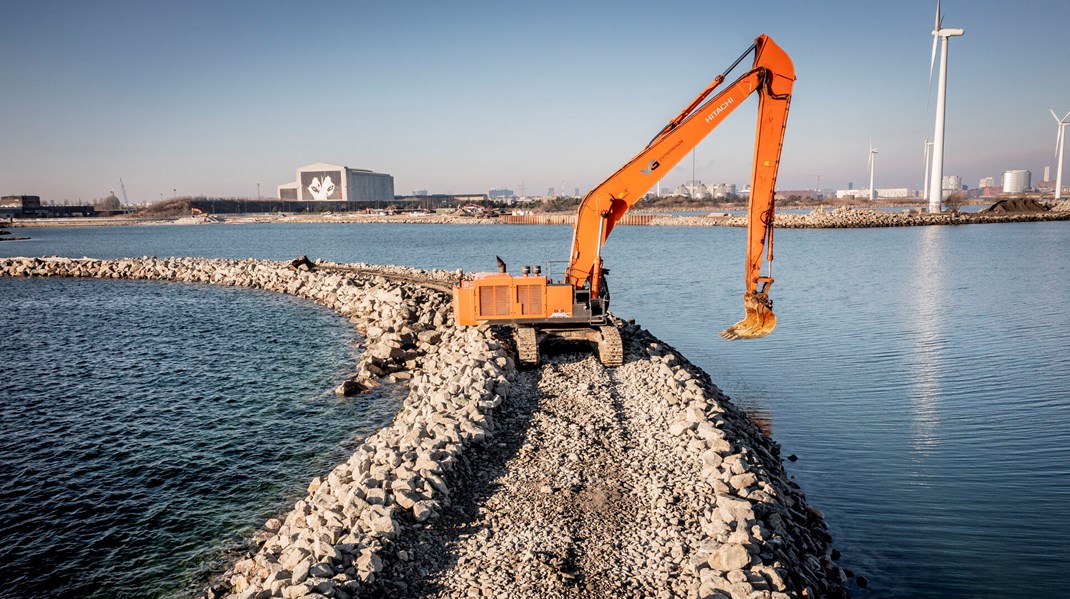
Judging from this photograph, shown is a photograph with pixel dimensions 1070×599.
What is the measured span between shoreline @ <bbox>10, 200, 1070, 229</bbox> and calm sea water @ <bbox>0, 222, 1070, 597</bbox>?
170 feet

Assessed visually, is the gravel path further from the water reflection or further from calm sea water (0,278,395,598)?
the water reflection

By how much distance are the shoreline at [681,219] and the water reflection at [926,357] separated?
2146 inches

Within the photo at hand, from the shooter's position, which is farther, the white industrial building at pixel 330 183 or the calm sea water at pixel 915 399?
the white industrial building at pixel 330 183

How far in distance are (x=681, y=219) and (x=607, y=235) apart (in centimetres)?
10076

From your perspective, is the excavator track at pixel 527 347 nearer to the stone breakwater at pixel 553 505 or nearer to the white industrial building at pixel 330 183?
the stone breakwater at pixel 553 505

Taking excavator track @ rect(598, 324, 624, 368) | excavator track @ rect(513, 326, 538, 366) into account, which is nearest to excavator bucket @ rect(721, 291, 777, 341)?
excavator track @ rect(598, 324, 624, 368)

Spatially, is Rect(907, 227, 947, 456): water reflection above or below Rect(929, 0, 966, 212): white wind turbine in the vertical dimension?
below

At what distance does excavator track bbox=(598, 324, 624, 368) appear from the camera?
47.8 ft

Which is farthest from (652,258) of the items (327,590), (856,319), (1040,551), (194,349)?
(327,590)

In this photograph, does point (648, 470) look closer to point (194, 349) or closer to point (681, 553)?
point (681, 553)

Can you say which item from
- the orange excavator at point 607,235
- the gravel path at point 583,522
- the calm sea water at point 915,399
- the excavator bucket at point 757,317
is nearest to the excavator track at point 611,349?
the orange excavator at point 607,235

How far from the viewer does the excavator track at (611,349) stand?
14570mm

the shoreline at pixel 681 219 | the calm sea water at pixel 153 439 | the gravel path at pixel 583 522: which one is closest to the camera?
the gravel path at pixel 583 522

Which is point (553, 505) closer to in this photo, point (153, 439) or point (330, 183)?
point (153, 439)
